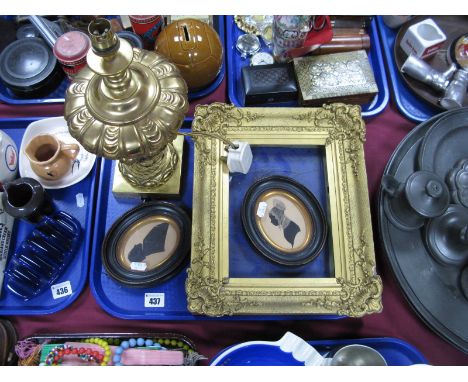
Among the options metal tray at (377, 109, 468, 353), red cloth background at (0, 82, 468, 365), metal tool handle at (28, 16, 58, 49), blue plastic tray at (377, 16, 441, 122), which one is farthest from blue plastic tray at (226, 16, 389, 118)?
metal tool handle at (28, 16, 58, 49)

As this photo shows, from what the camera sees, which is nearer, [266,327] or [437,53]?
[266,327]

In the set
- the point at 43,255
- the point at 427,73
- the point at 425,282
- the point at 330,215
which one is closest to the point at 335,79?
the point at 427,73

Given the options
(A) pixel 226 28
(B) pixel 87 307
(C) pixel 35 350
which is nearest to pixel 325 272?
(B) pixel 87 307

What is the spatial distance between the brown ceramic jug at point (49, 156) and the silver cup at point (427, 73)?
1.04m

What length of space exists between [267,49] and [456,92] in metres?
0.59

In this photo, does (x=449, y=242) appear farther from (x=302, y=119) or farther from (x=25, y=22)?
(x=25, y=22)

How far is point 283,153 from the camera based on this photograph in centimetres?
104

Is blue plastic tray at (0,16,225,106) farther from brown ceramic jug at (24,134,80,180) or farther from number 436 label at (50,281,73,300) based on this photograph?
number 436 label at (50,281,73,300)

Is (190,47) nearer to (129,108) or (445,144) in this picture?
(129,108)

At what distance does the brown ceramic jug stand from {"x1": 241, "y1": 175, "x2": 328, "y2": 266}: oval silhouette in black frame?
0.52m

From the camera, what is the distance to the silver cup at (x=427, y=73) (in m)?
1.15

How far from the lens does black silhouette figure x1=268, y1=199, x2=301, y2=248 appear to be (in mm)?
959

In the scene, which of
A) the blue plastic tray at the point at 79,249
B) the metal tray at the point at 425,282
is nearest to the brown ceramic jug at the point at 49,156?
the blue plastic tray at the point at 79,249

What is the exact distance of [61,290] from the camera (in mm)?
1025
